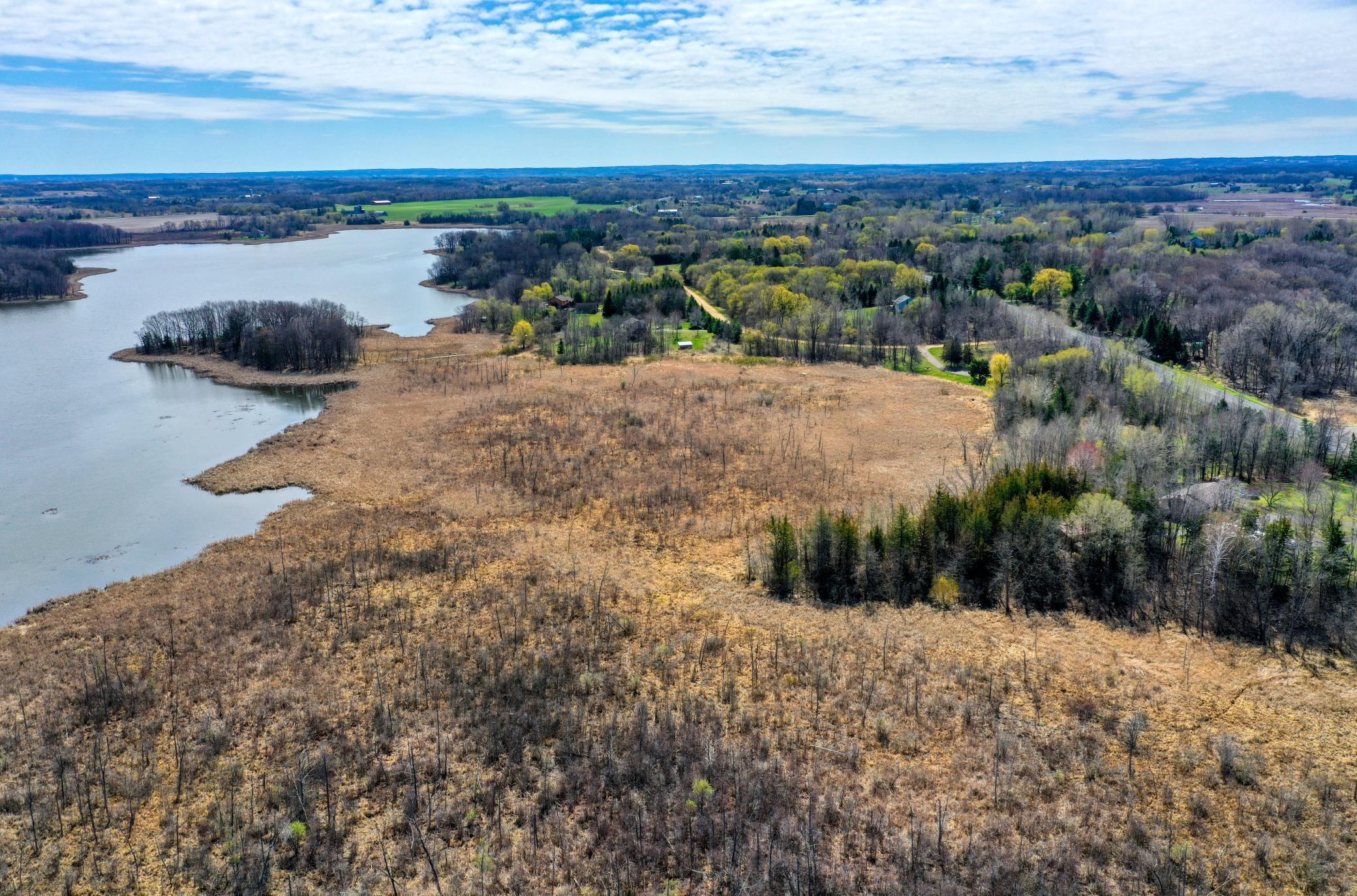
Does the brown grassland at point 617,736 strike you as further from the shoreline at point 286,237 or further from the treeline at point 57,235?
the shoreline at point 286,237

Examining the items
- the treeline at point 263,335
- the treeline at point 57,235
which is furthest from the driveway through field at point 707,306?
the treeline at point 57,235

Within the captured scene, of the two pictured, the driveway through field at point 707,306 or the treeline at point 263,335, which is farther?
the driveway through field at point 707,306

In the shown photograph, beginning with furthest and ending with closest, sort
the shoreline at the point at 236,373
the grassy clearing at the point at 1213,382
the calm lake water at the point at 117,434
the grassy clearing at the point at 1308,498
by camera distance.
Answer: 1. the shoreline at the point at 236,373
2. the grassy clearing at the point at 1213,382
3. the calm lake water at the point at 117,434
4. the grassy clearing at the point at 1308,498

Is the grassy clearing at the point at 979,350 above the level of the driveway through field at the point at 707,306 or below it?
below

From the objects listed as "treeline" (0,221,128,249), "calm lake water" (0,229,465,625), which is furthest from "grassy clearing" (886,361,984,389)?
"treeline" (0,221,128,249)

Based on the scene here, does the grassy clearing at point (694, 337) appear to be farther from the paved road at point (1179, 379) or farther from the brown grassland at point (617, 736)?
the brown grassland at point (617, 736)

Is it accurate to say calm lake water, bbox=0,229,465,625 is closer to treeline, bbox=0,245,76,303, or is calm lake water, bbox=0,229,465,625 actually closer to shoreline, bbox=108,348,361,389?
shoreline, bbox=108,348,361,389

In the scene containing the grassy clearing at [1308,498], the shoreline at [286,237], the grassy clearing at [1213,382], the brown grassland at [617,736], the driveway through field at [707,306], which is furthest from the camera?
the shoreline at [286,237]

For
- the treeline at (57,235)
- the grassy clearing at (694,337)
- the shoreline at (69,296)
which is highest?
the treeline at (57,235)
